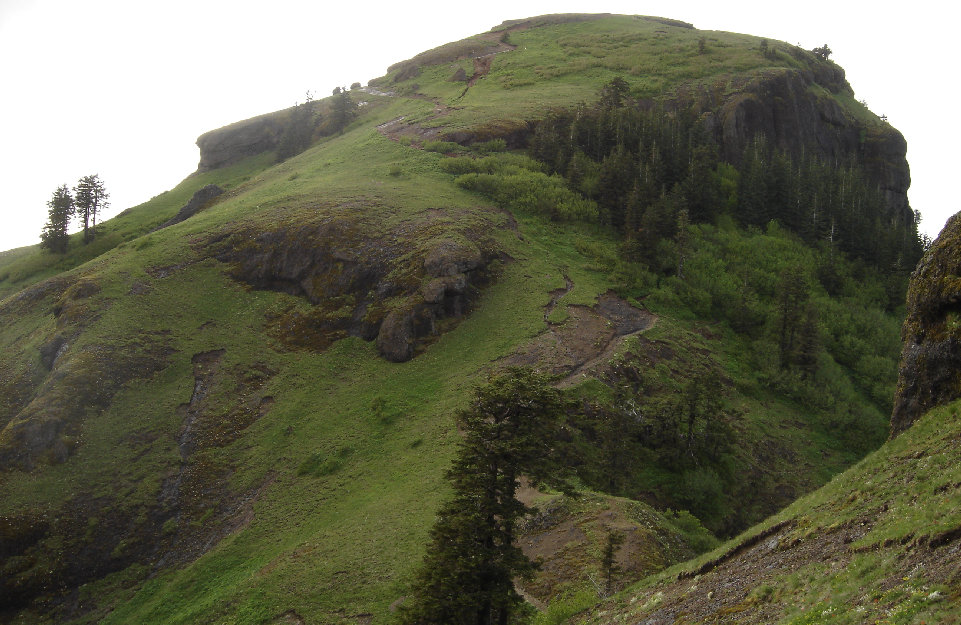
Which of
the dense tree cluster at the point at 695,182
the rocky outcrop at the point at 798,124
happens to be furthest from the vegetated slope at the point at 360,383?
the rocky outcrop at the point at 798,124

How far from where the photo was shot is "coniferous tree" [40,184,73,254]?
7388 cm

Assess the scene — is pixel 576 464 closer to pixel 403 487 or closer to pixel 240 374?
pixel 403 487

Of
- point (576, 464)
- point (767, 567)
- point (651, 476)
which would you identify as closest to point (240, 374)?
point (576, 464)

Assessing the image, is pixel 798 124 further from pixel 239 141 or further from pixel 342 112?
pixel 239 141

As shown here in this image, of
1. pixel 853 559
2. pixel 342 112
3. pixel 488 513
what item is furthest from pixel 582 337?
pixel 342 112

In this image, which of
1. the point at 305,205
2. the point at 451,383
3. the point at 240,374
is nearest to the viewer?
the point at 451,383

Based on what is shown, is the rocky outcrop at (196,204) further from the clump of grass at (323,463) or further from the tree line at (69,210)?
the clump of grass at (323,463)

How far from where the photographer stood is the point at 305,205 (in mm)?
58719

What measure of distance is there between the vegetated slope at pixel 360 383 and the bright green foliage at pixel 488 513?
5.70m

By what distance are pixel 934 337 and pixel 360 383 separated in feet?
111

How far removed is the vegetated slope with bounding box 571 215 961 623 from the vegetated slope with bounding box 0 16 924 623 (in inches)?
348

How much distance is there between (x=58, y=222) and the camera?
245 ft

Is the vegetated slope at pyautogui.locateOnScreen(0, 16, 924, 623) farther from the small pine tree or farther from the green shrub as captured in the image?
the green shrub

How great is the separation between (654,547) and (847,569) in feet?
49.5
